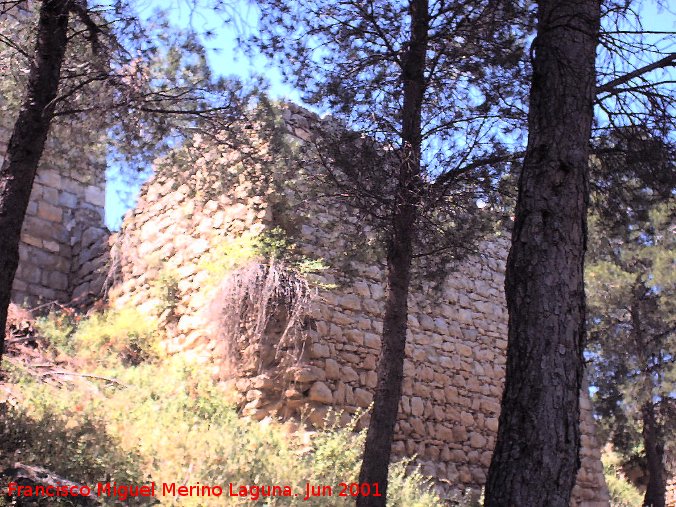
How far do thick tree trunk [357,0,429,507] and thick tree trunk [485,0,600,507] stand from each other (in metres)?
1.76

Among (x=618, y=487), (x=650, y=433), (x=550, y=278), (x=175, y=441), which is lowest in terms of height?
(x=618, y=487)

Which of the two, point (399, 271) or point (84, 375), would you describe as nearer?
point (399, 271)

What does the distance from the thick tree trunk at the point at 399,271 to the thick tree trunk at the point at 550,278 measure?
1.76 meters

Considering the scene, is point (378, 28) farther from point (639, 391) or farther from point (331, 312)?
point (639, 391)

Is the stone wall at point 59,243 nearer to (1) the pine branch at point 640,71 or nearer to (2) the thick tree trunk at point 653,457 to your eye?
(1) the pine branch at point 640,71

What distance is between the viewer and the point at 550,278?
4.29m

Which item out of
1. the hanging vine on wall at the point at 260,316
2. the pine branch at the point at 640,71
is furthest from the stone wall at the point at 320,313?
the pine branch at the point at 640,71

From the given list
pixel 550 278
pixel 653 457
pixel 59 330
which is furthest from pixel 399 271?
pixel 653 457

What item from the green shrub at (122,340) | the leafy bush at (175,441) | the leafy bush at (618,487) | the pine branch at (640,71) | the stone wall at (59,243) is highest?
the pine branch at (640,71)

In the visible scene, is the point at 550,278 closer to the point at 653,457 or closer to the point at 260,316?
the point at 260,316

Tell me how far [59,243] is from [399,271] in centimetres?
720

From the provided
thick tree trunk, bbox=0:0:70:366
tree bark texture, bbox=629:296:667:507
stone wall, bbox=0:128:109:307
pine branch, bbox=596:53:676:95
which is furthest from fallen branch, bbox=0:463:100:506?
tree bark texture, bbox=629:296:667:507

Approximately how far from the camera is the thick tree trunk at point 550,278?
398cm

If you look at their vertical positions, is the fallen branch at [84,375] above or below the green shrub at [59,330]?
below
